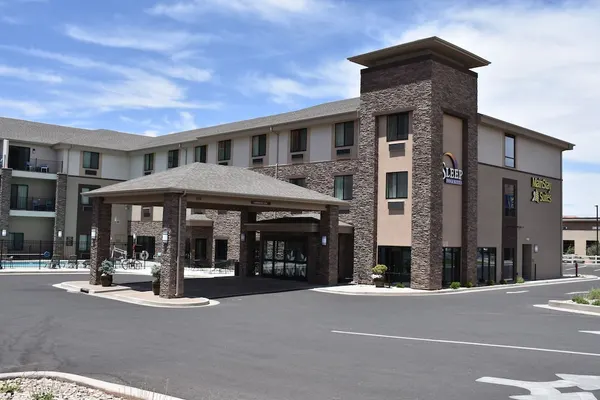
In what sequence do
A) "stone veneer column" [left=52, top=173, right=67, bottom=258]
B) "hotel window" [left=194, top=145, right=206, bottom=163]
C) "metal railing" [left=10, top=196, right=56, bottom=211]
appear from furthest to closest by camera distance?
1. "stone veneer column" [left=52, top=173, right=67, bottom=258]
2. "metal railing" [left=10, top=196, right=56, bottom=211]
3. "hotel window" [left=194, top=145, right=206, bottom=163]

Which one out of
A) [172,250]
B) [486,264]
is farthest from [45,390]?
[486,264]

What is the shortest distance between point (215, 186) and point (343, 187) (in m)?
10.6

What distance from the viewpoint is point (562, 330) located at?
1593 centimetres

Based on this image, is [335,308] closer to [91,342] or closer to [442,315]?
[442,315]

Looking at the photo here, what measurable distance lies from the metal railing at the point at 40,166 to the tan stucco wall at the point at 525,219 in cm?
3375

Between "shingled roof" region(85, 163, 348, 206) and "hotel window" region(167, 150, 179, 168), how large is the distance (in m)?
18.2

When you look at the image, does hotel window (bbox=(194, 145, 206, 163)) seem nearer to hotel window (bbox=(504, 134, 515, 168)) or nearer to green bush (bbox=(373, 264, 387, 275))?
green bush (bbox=(373, 264, 387, 275))

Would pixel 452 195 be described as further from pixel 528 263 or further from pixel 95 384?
pixel 95 384

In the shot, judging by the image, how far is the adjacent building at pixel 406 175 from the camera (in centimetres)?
2855

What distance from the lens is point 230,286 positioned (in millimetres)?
27422

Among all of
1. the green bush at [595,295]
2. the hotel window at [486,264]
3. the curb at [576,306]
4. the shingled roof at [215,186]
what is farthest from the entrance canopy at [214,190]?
the green bush at [595,295]

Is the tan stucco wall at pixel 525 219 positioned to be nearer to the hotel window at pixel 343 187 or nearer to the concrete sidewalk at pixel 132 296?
the hotel window at pixel 343 187

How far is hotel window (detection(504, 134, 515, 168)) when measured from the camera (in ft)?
114

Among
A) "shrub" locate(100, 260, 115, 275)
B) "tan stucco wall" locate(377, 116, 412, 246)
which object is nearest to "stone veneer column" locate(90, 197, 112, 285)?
"shrub" locate(100, 260, 115, 275)
